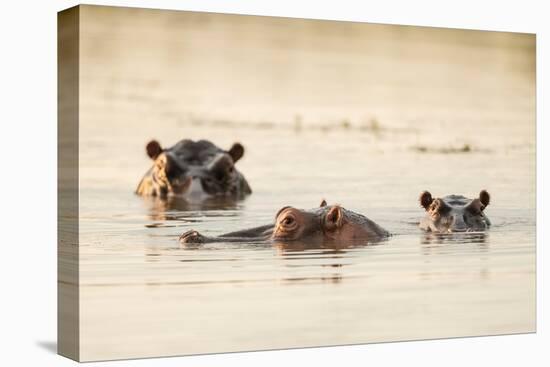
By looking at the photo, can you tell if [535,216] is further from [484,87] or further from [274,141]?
[274,141]

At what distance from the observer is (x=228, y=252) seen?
1101cm

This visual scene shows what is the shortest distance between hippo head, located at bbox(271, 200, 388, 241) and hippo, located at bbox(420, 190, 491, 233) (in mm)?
716

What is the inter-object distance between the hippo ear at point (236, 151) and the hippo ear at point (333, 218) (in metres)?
0.94

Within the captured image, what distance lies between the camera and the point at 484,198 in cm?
1237

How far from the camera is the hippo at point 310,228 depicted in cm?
1123

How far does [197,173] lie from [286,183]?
79 cm

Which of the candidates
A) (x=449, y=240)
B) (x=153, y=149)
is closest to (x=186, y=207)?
(x=153, y=149)

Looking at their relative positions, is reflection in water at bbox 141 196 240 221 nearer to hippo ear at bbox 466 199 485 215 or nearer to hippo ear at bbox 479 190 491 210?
hippo ear at bbox 466 199 485 215

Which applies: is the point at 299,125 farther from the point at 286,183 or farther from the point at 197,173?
the point at 197,173

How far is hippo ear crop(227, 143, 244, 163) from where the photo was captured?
11.2 m

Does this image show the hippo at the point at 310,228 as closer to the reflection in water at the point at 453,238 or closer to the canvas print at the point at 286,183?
the canvas print at the point at 286,183

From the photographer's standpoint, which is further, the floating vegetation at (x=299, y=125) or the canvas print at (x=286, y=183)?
the floating vegetation at (x=299, y=125)

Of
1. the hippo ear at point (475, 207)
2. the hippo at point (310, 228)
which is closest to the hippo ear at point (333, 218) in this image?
the hippo at point (310, 228)

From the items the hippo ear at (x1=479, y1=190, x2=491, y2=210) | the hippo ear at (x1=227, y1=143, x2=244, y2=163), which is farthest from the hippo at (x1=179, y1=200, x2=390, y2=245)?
the hippo ear at (x1=479, y1=190, x2=491, y2=210)
